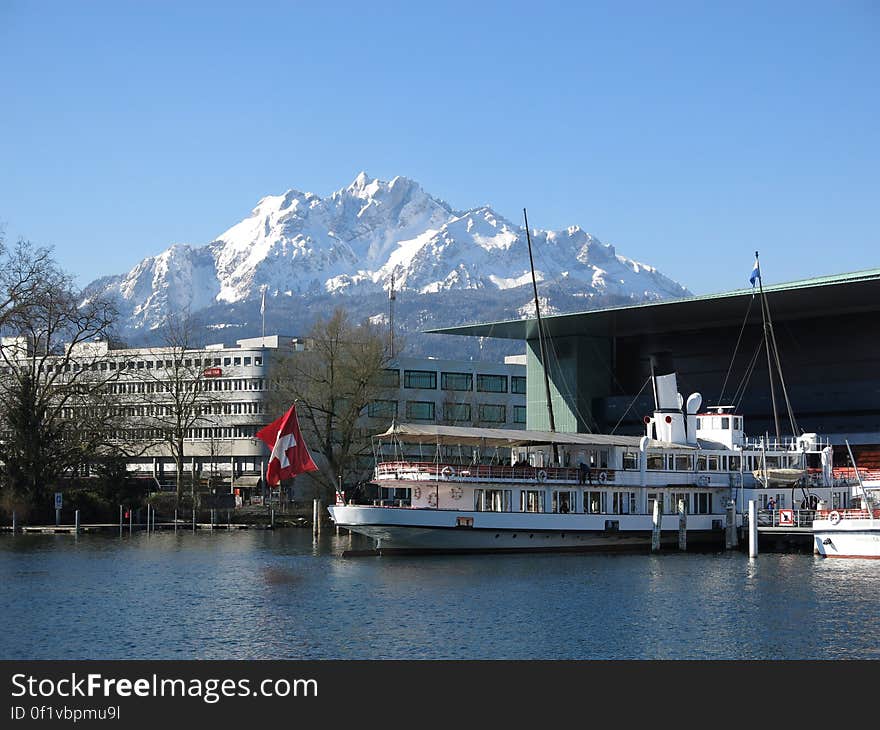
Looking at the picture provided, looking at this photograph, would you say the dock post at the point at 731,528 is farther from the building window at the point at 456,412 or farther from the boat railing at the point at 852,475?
the building window at the point at 456,412

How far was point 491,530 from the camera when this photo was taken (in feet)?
217

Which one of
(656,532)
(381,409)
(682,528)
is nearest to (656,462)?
(682,528)

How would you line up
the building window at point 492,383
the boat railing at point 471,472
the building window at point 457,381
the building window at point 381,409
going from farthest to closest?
the building window at point 492,383 < the building window at point 457,381 < the building window at point 381,409 < the boat railing at point 471,472

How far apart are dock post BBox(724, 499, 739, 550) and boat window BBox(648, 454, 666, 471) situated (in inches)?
163

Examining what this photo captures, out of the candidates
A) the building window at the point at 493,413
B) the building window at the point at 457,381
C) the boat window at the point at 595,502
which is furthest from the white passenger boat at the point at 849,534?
the building window at the point at 457,381

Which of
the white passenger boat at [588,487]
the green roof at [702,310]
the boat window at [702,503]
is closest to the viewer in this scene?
the white passenger boat at [588,487]

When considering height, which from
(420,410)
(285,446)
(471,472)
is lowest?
(471,472)

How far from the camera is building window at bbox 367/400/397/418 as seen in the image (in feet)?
323

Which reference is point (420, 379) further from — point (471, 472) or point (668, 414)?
point (471, 472)

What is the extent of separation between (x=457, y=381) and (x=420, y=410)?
7135 mm

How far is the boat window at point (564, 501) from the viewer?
69.1 m

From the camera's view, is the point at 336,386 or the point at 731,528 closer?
the point at 731,528

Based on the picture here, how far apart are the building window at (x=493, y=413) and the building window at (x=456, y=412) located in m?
1.58

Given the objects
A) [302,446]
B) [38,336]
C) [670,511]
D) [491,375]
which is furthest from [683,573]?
[491,375]
